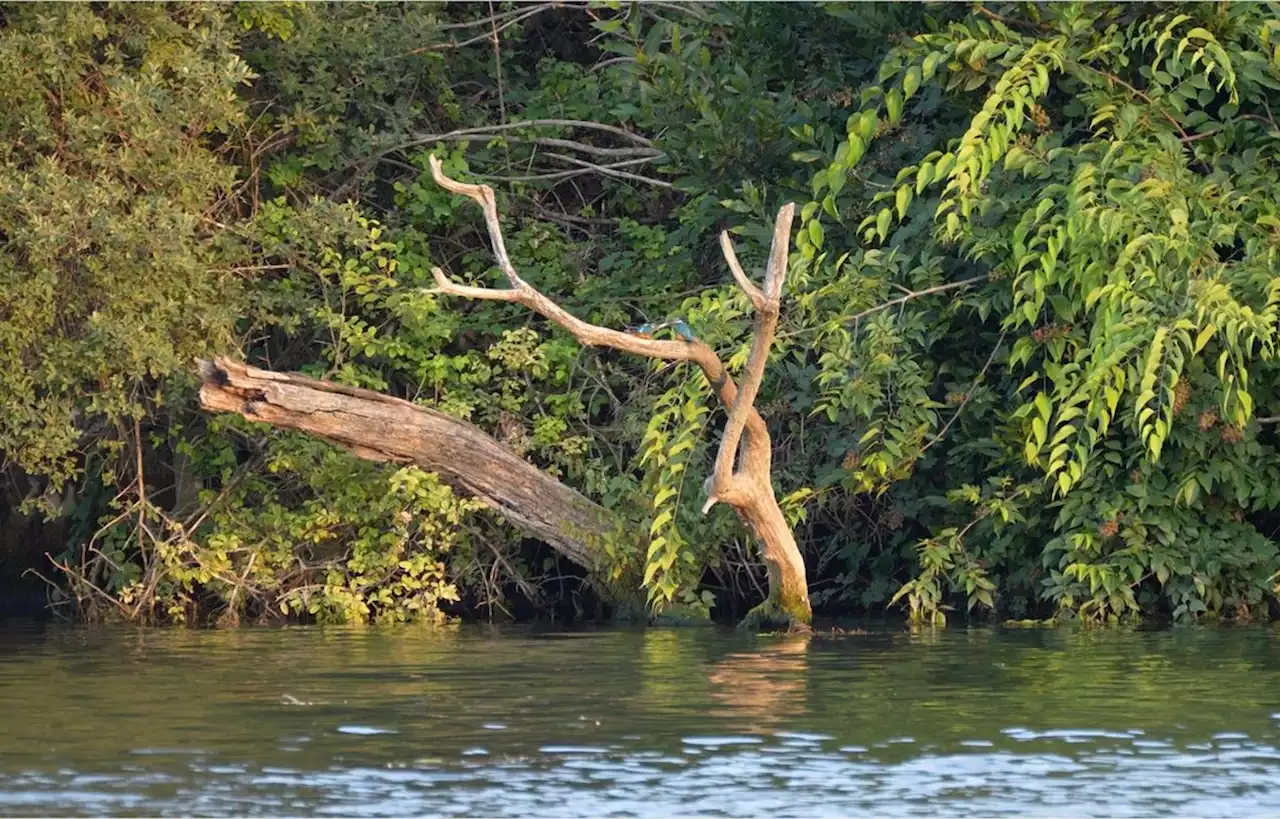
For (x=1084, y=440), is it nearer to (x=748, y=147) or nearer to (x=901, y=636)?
(x=901, y=636)

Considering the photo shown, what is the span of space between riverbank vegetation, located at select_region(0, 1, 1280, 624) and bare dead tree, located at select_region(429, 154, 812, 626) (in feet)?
0.25

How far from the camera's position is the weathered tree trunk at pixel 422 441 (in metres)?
13.5

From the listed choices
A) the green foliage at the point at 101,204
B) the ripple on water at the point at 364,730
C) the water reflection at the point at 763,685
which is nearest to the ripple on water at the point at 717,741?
the water reflection at the point at 763,685

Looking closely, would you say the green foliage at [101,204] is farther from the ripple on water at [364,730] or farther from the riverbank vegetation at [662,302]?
the ripple on water at [364,730]

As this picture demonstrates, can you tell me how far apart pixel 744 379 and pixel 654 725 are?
169 inches

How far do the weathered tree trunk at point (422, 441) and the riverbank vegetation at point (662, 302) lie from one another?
0.05 metres

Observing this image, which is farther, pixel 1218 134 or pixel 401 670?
pixel 1218 134

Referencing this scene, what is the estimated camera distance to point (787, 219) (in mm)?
12453

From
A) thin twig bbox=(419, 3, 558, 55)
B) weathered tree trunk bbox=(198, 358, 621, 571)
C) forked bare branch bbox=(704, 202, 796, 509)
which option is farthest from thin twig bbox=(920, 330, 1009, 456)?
thin twig bbox=(419, 3, 558, 55)

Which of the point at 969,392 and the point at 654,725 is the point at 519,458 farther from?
the point at 654,725

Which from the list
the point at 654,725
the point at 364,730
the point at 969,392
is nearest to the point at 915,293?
the point at 969,392

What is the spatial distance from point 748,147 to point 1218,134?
3.15 meters

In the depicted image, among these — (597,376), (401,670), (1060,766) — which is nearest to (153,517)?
(597,376)

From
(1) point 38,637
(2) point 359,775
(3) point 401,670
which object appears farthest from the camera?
(1) point 38,637
